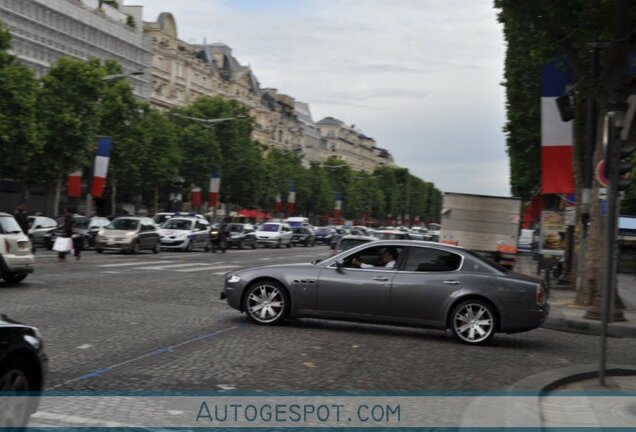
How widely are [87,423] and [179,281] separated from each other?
13.6 meters

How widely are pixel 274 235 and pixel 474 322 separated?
138 ft

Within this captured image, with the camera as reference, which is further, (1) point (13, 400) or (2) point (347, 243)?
(2) point (347, 243)

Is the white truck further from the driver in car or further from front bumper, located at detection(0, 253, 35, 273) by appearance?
the driver in car

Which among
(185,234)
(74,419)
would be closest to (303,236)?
(185,234)

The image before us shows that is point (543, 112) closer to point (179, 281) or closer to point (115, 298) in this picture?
point (179, 281)

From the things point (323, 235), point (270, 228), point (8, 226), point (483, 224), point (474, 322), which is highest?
point (483, 224)

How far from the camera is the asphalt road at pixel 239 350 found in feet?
25.9

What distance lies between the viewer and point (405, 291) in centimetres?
1137

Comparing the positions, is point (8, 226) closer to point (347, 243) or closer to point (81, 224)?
point (347, 243)

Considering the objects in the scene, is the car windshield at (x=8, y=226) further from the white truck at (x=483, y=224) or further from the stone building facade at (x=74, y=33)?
the stone building facade at (x=74, y=33)

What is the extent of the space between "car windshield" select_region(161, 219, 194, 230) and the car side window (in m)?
29.7

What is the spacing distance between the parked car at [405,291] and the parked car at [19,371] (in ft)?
21.0

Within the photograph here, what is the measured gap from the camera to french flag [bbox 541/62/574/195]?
19.6 m

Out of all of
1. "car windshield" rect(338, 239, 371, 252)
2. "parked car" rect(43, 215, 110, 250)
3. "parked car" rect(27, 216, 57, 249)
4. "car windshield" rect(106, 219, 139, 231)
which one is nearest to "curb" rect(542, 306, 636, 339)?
"car windshield" rect(338, 239, 371, 252)
